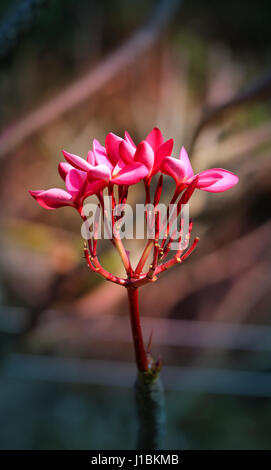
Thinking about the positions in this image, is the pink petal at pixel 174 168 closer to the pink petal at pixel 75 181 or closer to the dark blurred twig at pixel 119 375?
the pink petal at pixel 75 181

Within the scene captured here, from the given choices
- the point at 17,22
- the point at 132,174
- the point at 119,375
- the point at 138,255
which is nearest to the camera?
the point at 132,174

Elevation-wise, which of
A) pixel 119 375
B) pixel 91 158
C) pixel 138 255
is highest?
pixel 138 255

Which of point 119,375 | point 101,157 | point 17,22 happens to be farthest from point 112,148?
point 119,375

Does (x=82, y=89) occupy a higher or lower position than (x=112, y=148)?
higher

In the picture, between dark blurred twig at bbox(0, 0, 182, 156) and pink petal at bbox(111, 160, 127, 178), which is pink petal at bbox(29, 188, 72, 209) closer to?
pink petal at bbox(111, 160, 127, 178)

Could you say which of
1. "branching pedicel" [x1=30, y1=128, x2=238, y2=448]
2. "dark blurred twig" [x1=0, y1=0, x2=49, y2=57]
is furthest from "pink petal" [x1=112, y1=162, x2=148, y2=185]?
"dark blurred twig" [x1=0, y1=0, x2=49, y2=57]

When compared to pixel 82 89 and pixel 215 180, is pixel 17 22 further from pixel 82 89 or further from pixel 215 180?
pixel 215 180

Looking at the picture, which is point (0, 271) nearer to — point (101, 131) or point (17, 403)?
point (17, 403)
